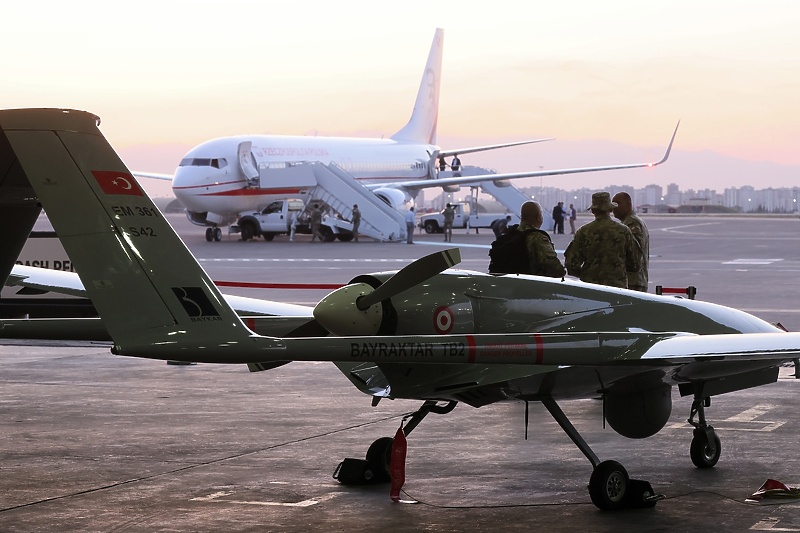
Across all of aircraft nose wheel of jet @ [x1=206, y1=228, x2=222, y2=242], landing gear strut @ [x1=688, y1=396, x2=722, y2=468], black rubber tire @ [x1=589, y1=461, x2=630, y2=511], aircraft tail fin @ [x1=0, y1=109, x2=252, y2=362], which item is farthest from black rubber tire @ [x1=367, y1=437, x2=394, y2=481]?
aircraft nose wheel of jet @ [x1=206, y1=228, x2=222, y2=242]

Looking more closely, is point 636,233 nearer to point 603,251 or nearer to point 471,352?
point 603,251

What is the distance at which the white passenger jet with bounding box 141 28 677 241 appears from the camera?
56188 mm

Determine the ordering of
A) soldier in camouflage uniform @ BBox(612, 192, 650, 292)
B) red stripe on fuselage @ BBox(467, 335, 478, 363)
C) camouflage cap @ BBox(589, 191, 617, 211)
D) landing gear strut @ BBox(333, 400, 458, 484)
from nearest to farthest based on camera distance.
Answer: red stripe on fuselage @ BBox(467, 335, 478, 363) < landing gear strut @ BBox(333, 400, 458, 484) < camouflage cap @ BBox(589, 191, 617, 211) < soldier in camouflage uniform @ BBox(612, 192, 650, 292)

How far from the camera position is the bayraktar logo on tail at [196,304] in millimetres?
7430

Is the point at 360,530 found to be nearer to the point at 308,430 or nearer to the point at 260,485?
the point at 260,485

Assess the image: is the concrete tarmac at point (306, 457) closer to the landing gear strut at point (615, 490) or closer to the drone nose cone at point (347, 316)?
the landing gear strut at point (615, 490)

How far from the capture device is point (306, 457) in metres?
10.9

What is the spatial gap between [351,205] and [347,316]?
1967 inches

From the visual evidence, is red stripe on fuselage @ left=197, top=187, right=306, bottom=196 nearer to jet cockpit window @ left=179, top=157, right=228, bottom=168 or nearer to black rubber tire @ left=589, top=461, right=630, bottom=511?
jet cockpit window @ left=179, top=157, right=228, bottom=168

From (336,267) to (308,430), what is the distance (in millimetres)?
26385

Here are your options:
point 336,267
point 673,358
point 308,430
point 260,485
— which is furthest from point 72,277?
point 336,267

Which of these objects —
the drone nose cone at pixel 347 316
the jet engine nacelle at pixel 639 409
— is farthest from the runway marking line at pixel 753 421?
the drone nose cone at pixel 347 316

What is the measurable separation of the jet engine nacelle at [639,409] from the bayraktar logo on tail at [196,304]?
3469 millimetres

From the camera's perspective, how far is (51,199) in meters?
7.18
